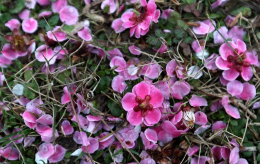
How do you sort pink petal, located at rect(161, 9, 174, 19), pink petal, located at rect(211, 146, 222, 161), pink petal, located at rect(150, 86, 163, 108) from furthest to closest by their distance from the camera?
pink petal, located at rect(161, 9, 174, 19)
pink petal, located at rect(211, 146, 222, 161)
pink petal, located at rect(150, 86, 163, 108)

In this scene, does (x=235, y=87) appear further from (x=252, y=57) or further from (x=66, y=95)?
(x=66, y=95)

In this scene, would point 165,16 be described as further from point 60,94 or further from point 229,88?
point 60,94

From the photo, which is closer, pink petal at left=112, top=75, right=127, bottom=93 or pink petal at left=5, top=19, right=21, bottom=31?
pink petal at left=112, top=75, right=127, bottom=93

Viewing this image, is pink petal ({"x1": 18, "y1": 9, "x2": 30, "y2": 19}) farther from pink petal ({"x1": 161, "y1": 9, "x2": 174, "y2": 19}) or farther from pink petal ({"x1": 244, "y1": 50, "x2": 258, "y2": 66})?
pink petal ({"x1": 244, "y1": 50, "x2": 258, "y2": 66})

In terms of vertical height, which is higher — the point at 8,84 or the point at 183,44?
the point at 183,44

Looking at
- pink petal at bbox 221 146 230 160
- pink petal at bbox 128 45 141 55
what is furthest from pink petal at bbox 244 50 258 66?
pink petal at bbox 128 45 141 55

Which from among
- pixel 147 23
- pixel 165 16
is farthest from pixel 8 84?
pixel 165 16
